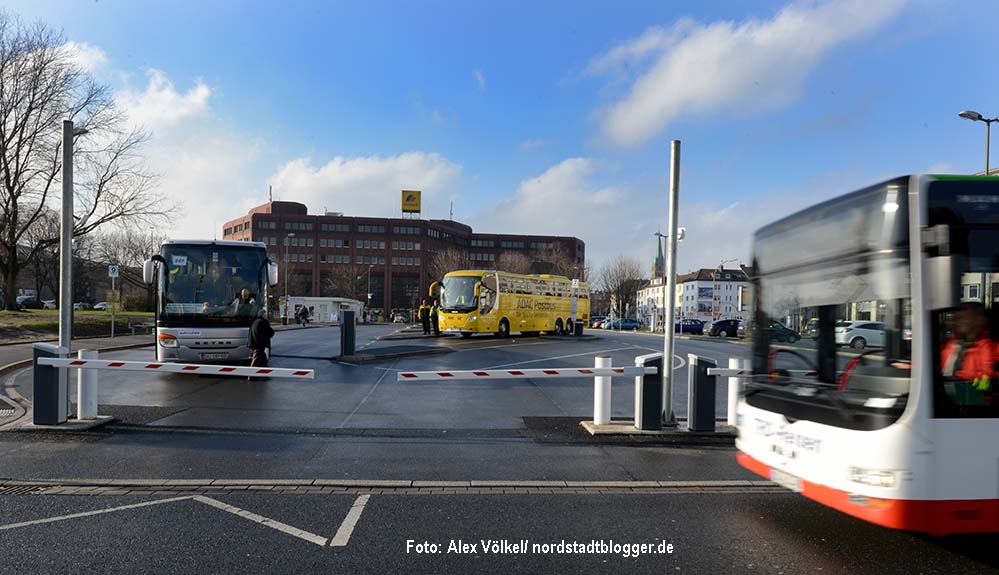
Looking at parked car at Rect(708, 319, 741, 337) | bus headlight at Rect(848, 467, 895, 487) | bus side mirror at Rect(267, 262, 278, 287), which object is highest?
bus side mirror at Rect(267, 262, 278, 287)

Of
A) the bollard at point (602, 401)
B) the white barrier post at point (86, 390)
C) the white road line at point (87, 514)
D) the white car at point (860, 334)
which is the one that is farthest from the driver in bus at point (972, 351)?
the white barrier post at point (86, 390)

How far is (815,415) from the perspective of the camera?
4.44 m

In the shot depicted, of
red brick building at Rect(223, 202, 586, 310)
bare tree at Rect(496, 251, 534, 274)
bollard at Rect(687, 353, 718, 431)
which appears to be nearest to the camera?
bollard at Rect(687, 353, 718, 431)

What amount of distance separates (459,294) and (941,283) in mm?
24798

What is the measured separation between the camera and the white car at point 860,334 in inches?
168

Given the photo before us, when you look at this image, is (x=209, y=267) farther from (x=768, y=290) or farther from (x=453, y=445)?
(x=768, y=290)

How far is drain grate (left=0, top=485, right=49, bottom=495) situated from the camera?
5.43 metres

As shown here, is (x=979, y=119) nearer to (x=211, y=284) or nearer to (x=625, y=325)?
(x=211, y=284)

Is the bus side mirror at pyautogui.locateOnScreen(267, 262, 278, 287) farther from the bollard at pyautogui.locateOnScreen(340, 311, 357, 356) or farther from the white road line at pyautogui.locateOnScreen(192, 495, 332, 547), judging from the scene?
the white road line at pyautogui.locateOnScreen(192, 495, 332, 547)

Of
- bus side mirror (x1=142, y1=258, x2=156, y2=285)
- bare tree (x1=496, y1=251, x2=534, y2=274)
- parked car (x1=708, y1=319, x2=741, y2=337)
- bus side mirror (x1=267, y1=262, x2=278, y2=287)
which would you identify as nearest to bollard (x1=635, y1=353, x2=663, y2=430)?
bus side mirror (x1=267, y1=262, x2=278, y2=287)

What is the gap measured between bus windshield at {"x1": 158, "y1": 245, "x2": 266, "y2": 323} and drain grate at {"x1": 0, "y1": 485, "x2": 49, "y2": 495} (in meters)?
8.49

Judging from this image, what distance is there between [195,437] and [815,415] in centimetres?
704

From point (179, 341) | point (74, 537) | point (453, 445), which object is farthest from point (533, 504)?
point (179, 341)

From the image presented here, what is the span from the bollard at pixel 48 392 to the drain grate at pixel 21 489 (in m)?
2.59
